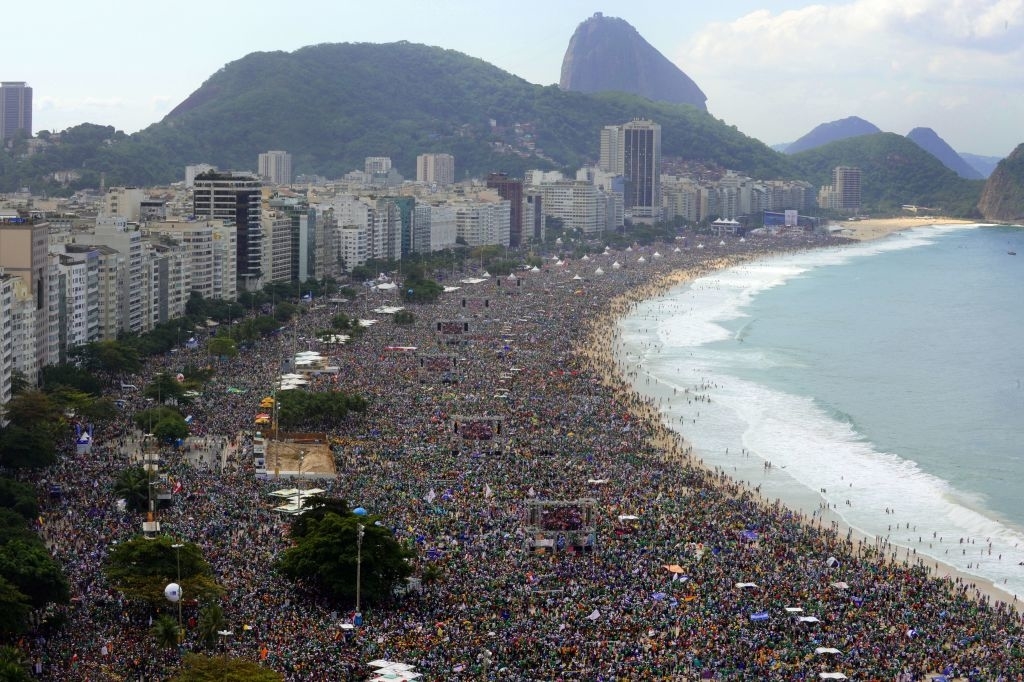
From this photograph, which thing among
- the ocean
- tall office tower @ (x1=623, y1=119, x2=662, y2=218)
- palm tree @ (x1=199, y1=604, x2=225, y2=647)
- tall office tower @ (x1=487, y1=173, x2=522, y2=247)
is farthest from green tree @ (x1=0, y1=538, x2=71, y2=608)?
tall office tower @ (x1=623, y1=119, x2=662, y2=218)

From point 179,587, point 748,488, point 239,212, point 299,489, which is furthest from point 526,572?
point 239,212

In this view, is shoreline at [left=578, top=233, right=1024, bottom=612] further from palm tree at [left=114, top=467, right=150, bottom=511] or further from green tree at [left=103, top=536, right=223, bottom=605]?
palm tree at [left=114, top=467, right=150, bottom=511]

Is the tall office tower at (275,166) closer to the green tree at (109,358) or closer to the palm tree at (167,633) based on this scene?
the green tree at (109,358)

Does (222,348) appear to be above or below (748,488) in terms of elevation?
above

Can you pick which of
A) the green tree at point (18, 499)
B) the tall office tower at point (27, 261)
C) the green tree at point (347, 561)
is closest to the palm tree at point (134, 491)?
the green tree at point (18, 499)

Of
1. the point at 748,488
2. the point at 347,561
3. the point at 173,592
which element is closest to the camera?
the point at 173,592

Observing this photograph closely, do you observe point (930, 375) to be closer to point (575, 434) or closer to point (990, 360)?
point (990, 360)

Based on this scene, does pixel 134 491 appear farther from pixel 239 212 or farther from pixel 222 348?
pixel 239 212

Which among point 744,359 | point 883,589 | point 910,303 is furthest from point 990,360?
point 883,589
